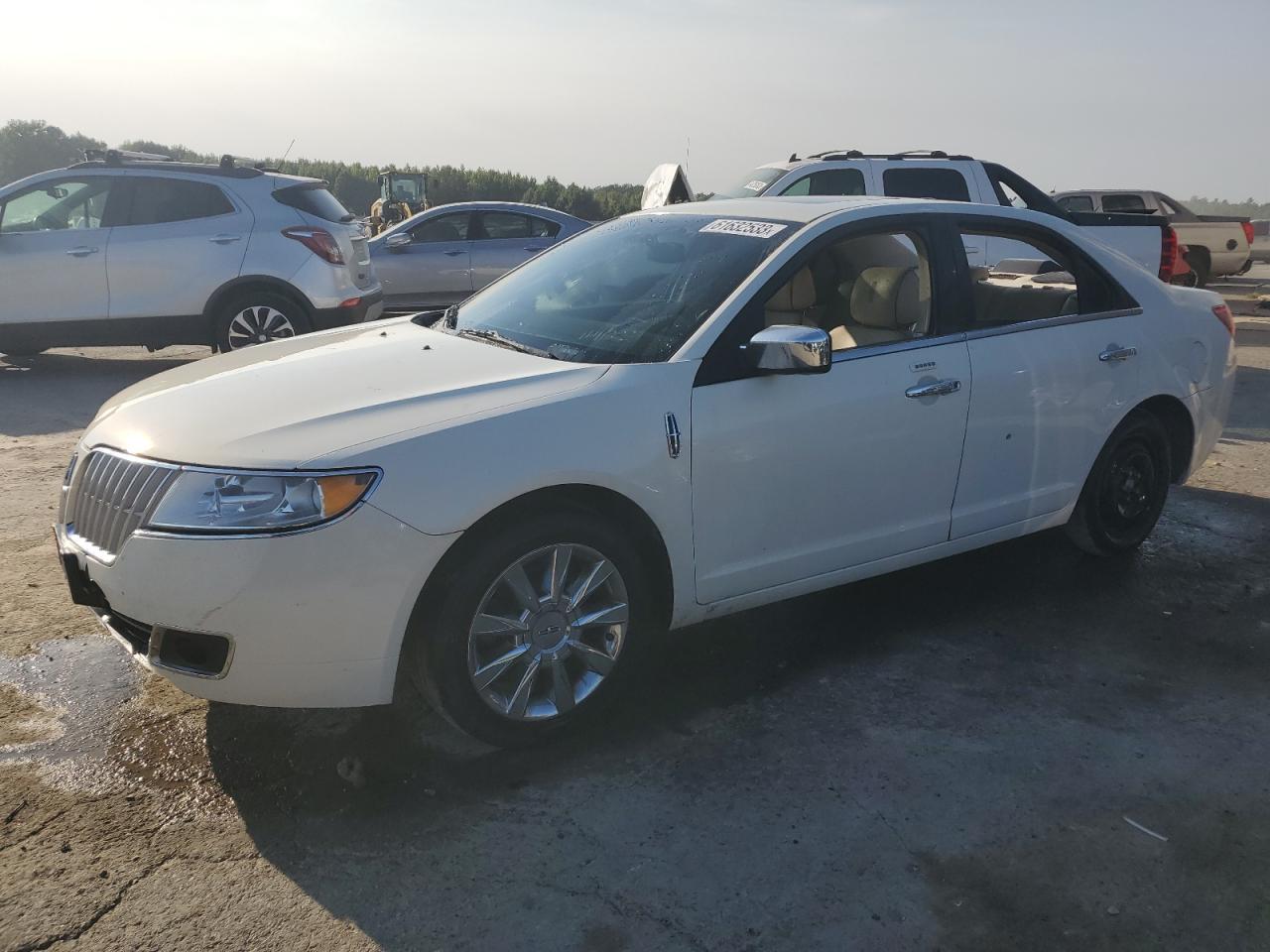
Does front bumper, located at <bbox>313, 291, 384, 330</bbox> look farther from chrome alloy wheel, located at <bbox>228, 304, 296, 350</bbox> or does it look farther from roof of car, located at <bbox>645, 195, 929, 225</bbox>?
roof of car, located at <bbox>645, 195, 929, 225</bbox>

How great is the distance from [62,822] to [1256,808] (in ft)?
11.0

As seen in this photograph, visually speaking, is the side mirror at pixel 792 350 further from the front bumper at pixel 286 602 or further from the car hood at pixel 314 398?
the front bumper at pixel 286 602

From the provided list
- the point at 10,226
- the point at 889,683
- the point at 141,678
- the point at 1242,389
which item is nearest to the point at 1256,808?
the point at 889,683

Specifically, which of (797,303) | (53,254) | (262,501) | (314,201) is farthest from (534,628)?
(53,254)

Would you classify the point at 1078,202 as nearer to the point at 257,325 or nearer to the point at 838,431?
the point at 257,325

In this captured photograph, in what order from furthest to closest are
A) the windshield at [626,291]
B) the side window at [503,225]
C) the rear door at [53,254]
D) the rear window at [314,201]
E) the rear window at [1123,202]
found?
the rear window at [1123,202], the side window at [503,225], the rear window at [314,201], the rear door at [53,254], the windshield at [626,291]

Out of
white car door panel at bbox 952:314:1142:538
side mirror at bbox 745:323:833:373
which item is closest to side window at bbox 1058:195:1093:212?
white car door panel at bbox 952:314:1142:538

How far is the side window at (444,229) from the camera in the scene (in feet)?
42.0

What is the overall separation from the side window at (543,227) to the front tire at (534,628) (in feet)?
33.0

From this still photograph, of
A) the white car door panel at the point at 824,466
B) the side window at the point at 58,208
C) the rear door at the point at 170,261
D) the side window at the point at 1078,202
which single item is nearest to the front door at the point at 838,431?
the white car door panel at the point at 824,466

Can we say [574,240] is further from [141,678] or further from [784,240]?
[141,678]

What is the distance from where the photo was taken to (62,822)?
3064mm

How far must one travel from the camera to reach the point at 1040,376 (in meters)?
4.50

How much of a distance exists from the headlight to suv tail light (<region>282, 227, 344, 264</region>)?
6.84 meters
